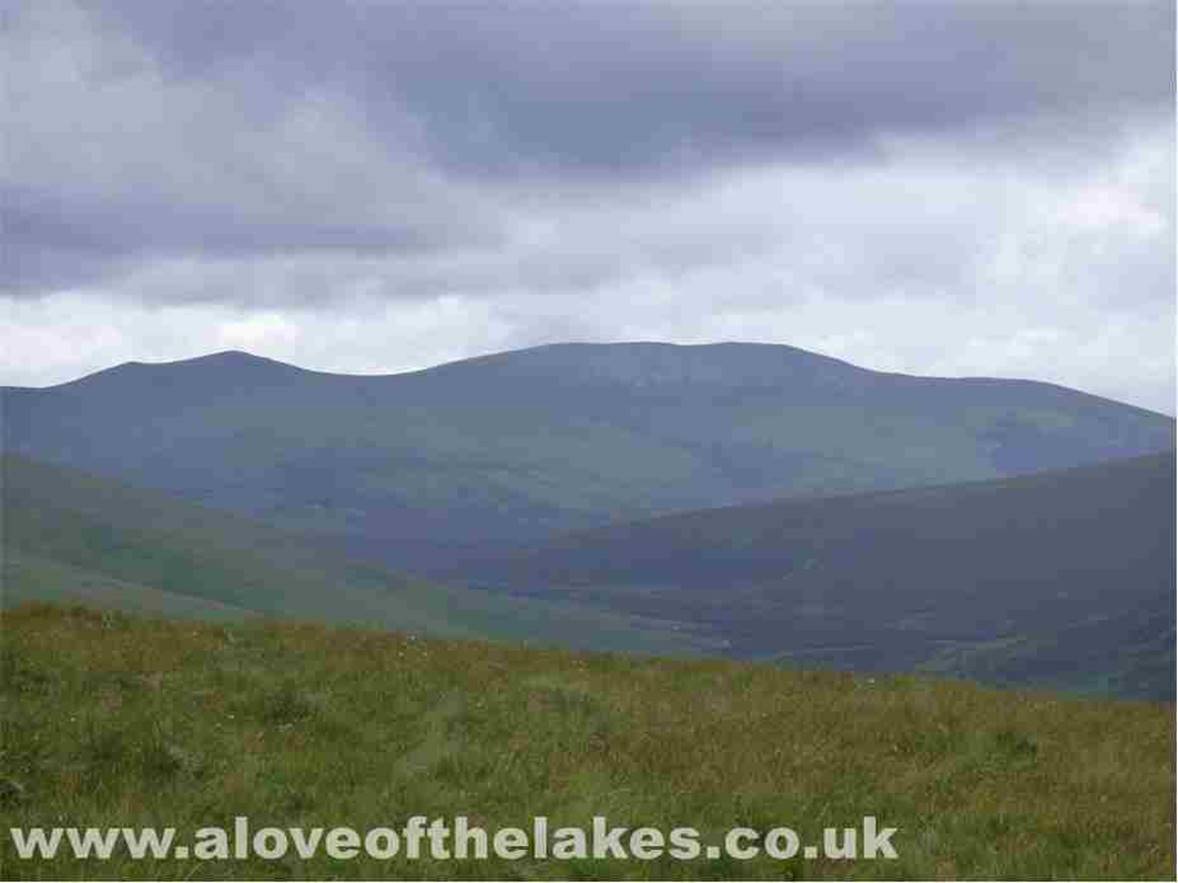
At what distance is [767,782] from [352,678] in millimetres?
5739

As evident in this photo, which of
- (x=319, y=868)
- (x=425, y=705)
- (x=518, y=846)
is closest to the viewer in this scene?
(x=319, y=868)

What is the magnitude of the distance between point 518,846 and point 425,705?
4.57 m

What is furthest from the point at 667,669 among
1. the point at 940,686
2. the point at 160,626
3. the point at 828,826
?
the point at 828,826

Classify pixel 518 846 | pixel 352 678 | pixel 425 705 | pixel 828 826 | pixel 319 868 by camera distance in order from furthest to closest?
pixel 352 678
pixel 425 705
pixel 828 826
pixel 518 846
pixel 319 868

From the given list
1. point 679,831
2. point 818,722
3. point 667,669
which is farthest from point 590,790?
point 667,669

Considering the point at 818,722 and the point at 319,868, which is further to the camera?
the point at 818,722

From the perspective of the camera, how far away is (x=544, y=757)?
41.9 feet

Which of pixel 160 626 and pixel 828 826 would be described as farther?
pixel 160 626

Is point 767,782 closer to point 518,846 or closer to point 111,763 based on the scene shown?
point 518,846

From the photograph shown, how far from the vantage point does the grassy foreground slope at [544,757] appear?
34.8 feet

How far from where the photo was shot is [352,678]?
53.2 ft

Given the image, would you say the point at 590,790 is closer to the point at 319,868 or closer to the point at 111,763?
the point at 319,868

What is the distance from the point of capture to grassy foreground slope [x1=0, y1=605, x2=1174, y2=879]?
10609 mm

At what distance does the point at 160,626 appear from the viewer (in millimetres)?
20188
